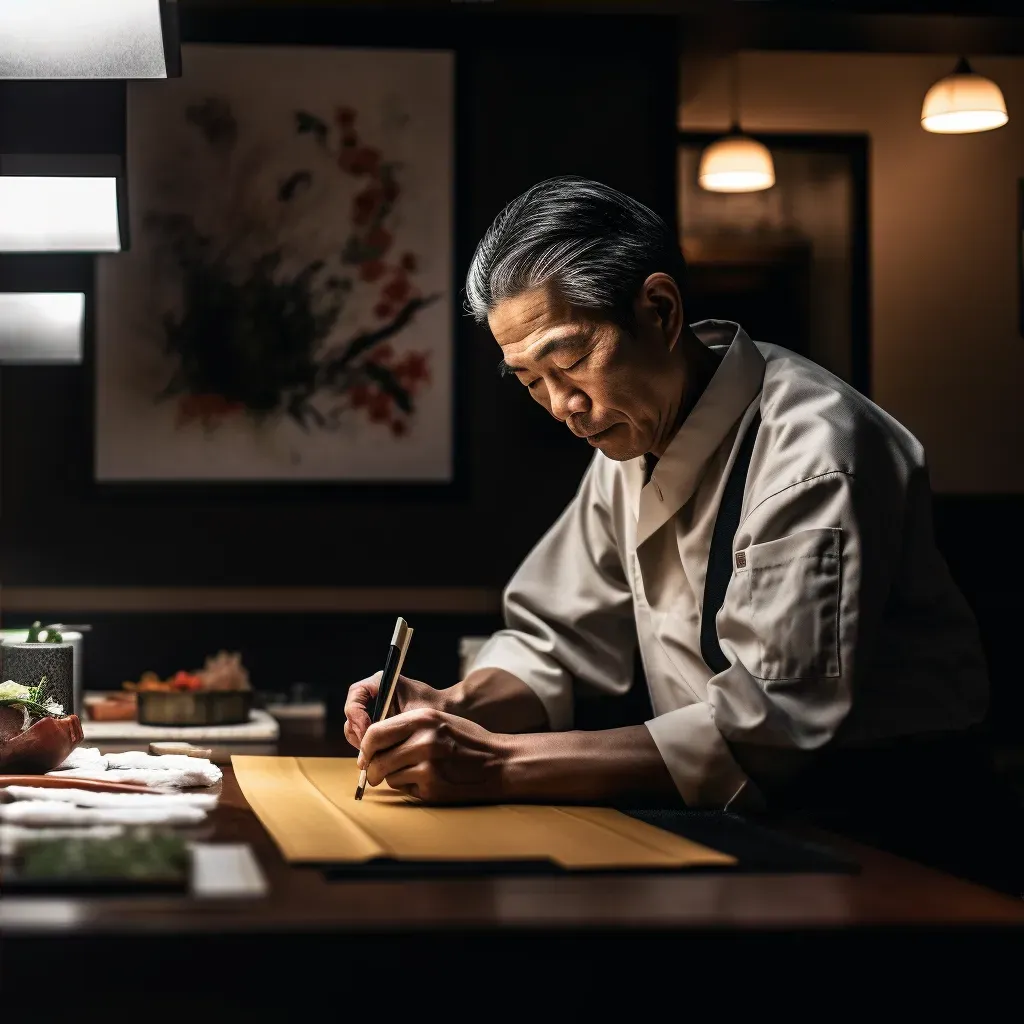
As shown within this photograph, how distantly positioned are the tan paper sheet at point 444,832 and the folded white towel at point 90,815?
9 centimetres

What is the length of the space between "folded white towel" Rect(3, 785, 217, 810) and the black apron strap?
76 centimetres

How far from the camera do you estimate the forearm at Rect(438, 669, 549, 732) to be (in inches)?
83.2

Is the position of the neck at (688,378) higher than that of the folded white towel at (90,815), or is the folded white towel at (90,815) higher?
the neck at (688,378)

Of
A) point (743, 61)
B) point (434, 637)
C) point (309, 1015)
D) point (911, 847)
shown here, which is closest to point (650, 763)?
point (911, 847)

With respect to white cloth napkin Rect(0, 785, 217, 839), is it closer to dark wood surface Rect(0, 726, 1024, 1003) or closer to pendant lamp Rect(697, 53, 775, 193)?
dark wood surface Rect(0, 726, 1024, 1003)

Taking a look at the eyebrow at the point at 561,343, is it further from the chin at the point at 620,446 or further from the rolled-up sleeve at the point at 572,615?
the rolled-up sleeve at the point at 572,615

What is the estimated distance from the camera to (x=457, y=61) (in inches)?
142

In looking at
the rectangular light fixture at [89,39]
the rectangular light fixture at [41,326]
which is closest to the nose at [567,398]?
the rectangular light fixture at [89,39]

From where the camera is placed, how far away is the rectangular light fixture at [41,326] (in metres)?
2.96

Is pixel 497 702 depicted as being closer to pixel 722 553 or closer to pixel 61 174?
pixel 722 553

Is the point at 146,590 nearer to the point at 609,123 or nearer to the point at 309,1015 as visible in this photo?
the point at 609,123

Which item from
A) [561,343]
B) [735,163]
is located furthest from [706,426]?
[735,163]

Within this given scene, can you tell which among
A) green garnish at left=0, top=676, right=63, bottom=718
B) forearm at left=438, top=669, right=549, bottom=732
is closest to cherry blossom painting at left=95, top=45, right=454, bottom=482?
forearm at left=438, top=669, right=549, bottom=732

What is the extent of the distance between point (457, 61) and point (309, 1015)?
3.16m
